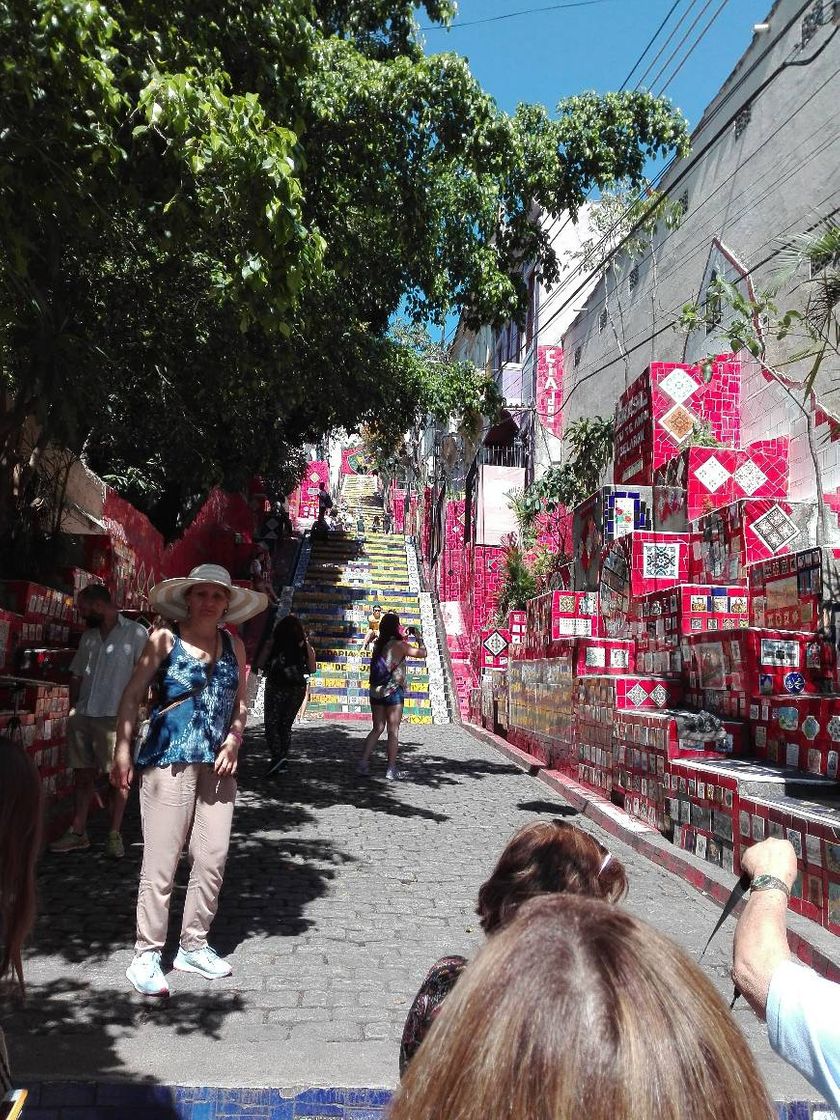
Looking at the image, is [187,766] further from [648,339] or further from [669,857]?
[648,339]

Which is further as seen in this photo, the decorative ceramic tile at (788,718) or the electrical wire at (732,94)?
the electrical wire at (732,94)

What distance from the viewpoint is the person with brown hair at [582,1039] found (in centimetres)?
95

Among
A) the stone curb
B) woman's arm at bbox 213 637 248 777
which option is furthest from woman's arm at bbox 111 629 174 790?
the stone curb

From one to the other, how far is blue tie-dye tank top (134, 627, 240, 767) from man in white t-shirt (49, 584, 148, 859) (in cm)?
230

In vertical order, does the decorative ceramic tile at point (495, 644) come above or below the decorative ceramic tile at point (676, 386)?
below

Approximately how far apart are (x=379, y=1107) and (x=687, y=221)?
47.5ft

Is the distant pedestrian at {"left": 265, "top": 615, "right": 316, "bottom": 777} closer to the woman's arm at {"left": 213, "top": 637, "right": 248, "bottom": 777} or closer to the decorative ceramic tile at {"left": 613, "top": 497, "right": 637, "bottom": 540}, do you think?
the decorative ceramic tile at {"left": 613, "top": 497, "right": 637, "bottom": 540}

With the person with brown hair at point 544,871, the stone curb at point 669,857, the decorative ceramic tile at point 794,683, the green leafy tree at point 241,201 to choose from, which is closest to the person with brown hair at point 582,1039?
the person with brown hair at point 544,871

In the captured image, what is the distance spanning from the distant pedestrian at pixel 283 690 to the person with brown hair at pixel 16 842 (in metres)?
8.02

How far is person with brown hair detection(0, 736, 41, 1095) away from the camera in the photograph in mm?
2119

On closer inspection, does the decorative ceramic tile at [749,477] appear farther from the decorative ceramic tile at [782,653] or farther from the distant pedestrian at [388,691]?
the distant pedestrian at [388,691]

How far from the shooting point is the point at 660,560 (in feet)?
37.8

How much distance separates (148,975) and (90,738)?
9.37ft

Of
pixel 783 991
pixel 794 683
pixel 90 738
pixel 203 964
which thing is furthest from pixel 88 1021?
pixel 794 683
